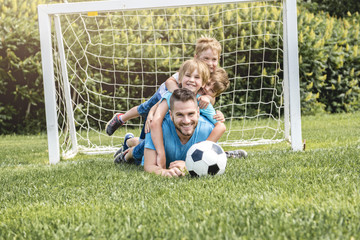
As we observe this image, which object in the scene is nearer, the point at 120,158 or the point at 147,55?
the point at 120,158

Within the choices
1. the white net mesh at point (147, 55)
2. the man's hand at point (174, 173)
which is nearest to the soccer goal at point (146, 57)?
the white net mesh at point (147, 55)

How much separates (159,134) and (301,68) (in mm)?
5578

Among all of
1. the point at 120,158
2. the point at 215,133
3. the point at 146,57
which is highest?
the point at 146,57

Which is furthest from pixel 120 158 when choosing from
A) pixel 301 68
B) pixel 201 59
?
pixel 301 68

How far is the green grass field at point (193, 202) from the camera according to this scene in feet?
5.85

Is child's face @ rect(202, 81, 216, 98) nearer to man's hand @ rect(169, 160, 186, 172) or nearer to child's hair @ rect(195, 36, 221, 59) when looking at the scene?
child's hair @ rect(195, 36, 221, 59)

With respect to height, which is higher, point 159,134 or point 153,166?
point 159,134

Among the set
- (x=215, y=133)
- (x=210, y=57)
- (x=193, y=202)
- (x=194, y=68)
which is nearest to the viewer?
(x=193, y=202)

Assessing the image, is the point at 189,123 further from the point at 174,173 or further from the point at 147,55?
the point at 147,55

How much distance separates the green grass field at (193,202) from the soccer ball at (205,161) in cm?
10

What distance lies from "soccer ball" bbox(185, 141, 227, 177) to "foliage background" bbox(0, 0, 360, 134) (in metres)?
5.33

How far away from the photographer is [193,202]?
2227mm

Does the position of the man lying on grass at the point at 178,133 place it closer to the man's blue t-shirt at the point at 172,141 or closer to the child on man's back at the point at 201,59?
the man's blue t-shirt at the point at 172,141

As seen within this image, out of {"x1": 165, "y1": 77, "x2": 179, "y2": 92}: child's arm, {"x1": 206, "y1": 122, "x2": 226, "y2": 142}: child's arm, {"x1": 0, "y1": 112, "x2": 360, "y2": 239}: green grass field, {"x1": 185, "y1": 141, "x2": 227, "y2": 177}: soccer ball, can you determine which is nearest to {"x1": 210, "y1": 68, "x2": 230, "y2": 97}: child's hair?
{"x1": 165, "y1": 77, "x2": 179, "y2": 92}: child's arm
